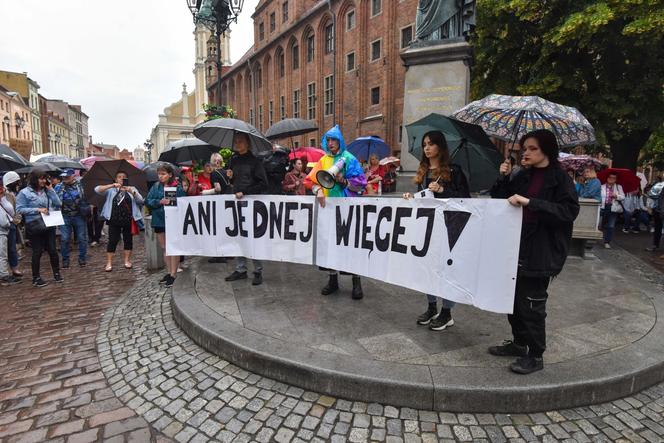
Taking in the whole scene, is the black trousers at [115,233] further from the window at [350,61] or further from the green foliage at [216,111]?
the window at [350,61]

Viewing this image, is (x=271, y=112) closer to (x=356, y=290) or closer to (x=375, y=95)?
(x=375, y=95)

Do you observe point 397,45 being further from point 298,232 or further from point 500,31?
point 298,232

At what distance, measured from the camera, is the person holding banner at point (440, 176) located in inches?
148

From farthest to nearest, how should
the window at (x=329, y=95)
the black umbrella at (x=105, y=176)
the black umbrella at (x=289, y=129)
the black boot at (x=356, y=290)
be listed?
the window at (x=329, y=95)
the black umbrella at (x=289, y=129)
the black umbrella at (x=105, y=176)
the black boot at (x=356, y=290)

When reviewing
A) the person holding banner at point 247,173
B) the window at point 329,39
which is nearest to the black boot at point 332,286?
the person holding banner at point 247,173

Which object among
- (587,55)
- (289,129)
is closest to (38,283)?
(289,129)

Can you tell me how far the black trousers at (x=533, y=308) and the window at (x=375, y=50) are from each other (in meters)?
30.6

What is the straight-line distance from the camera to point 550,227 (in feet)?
9.83

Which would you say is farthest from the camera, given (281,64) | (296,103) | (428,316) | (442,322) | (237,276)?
(281,64)

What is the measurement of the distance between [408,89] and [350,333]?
7.29 meters

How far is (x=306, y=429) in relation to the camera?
2.74 m

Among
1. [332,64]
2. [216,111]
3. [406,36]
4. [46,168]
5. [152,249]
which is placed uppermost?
[332,64]

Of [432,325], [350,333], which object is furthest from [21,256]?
Answer: [432,325]

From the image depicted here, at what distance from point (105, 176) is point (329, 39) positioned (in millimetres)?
32950
